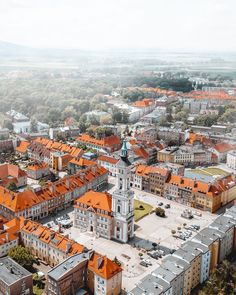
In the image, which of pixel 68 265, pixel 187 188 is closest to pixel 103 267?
pixel 68 265

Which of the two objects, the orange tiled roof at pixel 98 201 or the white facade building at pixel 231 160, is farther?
the white facade building at pixel 231 160

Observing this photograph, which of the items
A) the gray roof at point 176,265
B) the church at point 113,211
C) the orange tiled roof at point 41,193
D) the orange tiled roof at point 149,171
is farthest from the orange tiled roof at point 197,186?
the gray roof at point 176,265

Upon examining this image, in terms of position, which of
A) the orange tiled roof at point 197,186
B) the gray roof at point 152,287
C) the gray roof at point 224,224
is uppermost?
the gray roof at point 224,224

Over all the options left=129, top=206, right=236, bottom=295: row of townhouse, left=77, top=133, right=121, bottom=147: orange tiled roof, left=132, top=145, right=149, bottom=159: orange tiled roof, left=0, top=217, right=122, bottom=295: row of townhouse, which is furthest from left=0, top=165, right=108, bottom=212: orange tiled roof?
left=77, top=133, right=121, bottom=147: orange tiled roof

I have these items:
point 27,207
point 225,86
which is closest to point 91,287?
point 27,207

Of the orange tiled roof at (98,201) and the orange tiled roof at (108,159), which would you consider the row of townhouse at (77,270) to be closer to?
the orange tiled roof at (98,201)

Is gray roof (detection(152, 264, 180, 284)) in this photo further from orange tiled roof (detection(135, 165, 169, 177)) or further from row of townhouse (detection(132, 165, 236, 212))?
orange tiled roof (detection(135, 165, 169, 177))
